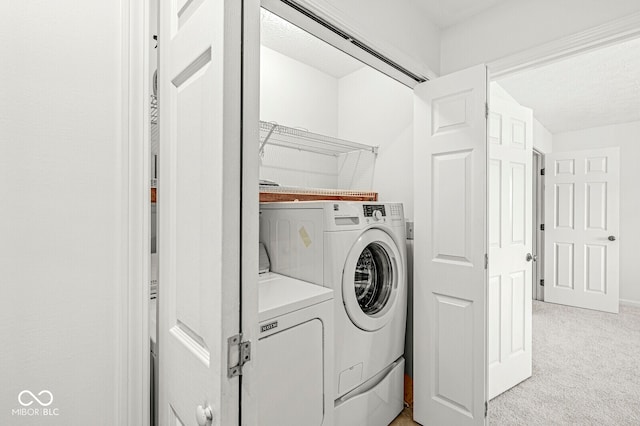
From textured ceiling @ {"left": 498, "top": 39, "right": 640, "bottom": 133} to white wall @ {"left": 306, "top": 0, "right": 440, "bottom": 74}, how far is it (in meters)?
0.92

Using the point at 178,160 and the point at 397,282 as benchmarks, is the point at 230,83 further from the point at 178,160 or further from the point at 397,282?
the point at 397,282

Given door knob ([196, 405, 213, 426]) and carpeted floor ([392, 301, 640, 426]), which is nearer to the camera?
door knob ([196, 405, 213, 426])

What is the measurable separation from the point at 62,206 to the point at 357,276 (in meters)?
1.46

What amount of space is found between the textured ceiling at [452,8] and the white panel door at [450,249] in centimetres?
40

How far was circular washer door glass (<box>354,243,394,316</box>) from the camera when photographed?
190cm

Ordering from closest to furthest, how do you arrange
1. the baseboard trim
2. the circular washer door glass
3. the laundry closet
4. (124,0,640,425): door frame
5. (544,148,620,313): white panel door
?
(124,0,640,425): door frame
the laundry closet
the circular washer door glass
(544,148,620,313): white panel door
the baseboard trim

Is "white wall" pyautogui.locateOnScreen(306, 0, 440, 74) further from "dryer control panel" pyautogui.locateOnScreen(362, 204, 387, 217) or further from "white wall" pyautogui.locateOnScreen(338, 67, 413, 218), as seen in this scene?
"dryer control panel" pyautogui.locateOnScreen(362, 204, 387, 217)

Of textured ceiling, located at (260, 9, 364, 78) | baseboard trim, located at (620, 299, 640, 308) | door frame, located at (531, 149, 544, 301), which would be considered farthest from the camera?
door frame, located at (531, 149, 544, 301)

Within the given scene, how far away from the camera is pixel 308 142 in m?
2.51

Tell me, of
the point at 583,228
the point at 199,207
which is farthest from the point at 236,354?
the point at 583,228

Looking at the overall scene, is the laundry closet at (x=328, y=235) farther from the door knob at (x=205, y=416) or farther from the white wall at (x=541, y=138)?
the white wall at (x=541, y=138)

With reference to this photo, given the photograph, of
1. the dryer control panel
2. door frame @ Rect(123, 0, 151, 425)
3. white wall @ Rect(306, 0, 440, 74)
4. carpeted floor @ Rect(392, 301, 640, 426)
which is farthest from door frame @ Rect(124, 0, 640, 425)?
carpeted floor @ Rect(392, 301, 640, 426)

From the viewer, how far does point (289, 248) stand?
1.73 m

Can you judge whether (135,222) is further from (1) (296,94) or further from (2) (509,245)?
(2) (509,245)
